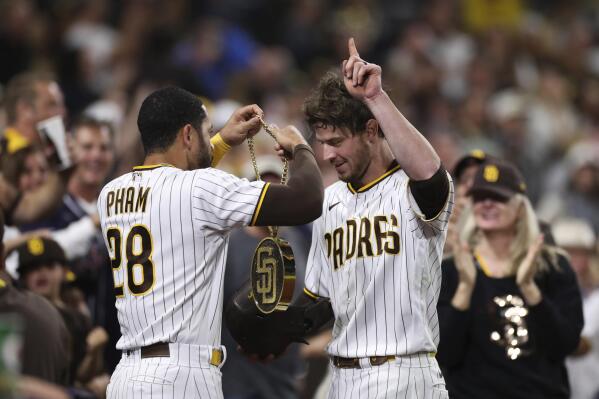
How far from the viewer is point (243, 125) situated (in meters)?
5.50

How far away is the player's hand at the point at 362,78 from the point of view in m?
4.98

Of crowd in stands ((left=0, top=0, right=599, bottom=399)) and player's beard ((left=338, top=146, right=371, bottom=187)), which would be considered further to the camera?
crowd in stands ((left=0, top=0, right=599, bottom=399))

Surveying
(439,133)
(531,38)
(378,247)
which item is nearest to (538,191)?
(439,133)

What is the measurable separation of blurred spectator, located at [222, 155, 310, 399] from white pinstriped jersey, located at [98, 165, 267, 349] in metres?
2.72

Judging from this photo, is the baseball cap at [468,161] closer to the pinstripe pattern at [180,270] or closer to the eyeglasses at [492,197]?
the eyeglasses at [492,197]

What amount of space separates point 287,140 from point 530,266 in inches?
67.5

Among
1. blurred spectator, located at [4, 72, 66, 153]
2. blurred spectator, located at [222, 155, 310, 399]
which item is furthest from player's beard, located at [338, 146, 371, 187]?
blurred spectator, located at [4, 72, 66, 153]

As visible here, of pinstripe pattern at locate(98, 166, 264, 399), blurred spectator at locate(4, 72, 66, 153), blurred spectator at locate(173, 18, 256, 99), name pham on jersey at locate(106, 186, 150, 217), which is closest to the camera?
pinstripe pattern at locate(98, 166, 264, 399)

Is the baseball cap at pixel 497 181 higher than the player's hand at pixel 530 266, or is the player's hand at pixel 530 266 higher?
the baseball cap at pixel 497 181

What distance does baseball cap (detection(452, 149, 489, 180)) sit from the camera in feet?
24.0

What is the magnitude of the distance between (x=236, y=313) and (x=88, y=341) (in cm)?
164

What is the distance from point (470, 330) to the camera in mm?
6461

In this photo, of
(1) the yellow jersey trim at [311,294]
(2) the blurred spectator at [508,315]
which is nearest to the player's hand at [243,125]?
(1) the yellow jersey trim at [311,294]

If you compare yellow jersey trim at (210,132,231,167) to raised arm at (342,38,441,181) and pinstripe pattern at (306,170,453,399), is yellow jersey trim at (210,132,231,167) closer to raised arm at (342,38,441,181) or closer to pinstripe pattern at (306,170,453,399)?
pinstripe pattern at (306,170,453,399)
